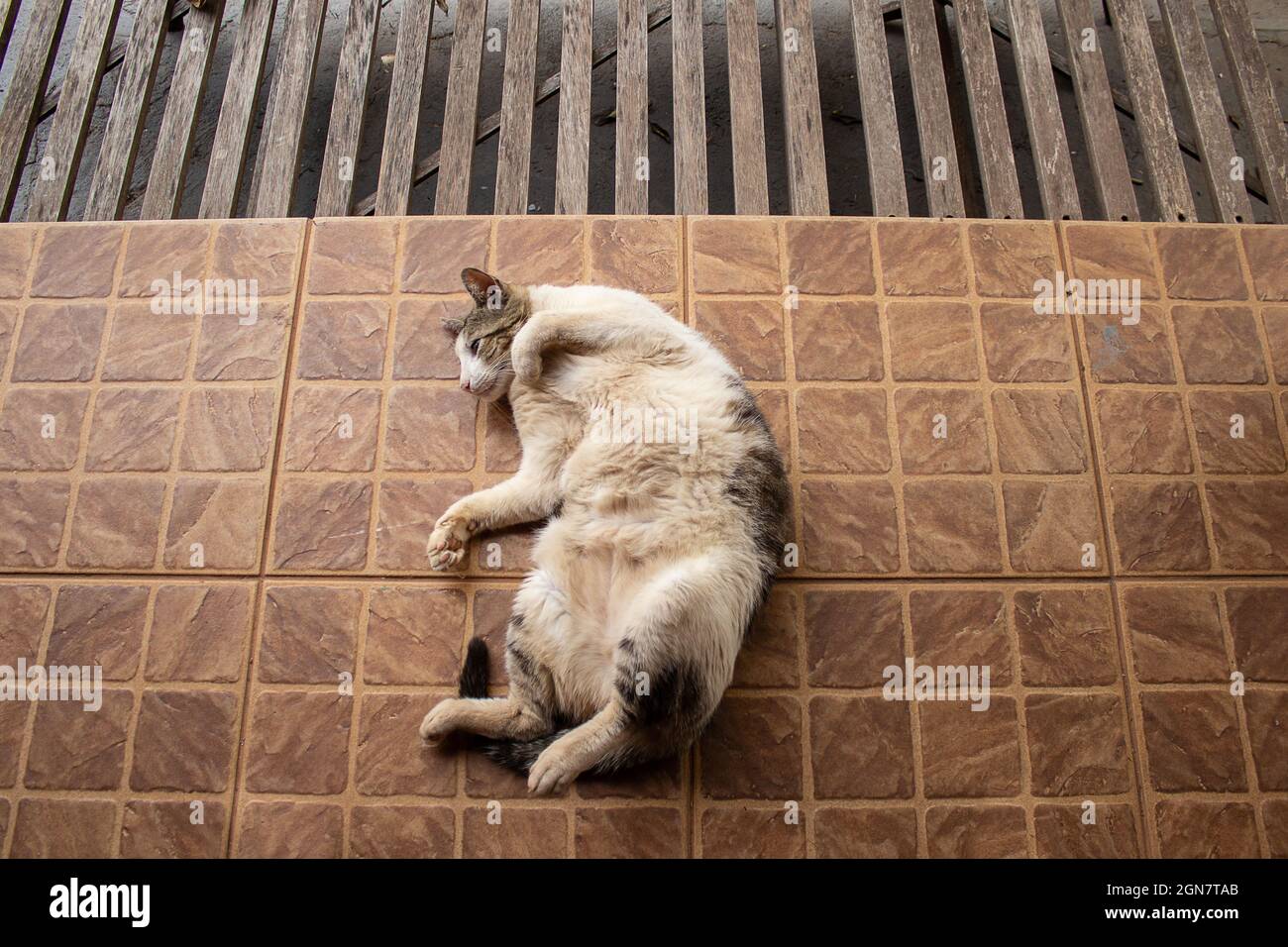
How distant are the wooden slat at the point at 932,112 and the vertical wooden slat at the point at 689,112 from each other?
30.9 inches

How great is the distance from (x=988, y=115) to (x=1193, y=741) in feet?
7.09

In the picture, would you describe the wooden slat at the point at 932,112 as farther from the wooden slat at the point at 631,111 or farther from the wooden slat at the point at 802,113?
the wooden slat at the point at 631,111

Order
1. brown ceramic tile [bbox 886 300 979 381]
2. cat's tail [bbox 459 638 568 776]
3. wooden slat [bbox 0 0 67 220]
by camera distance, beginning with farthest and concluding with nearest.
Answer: wooden slat [bbox 0 0 67 220]
brown ceramic tile [bbox 886 300 979 381]
cat's tail [bbox 459 638 568 776]

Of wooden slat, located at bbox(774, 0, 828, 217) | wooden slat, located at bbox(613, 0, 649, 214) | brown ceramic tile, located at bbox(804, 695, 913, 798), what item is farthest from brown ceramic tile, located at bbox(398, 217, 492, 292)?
brown ceramic tile, located at bbox(804, 695, 913, 798)

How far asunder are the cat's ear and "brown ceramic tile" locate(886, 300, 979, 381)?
1193 mm

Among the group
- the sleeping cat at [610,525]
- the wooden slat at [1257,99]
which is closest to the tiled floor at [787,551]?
the sleeping cat at [610,525]

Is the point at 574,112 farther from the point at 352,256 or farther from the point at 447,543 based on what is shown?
the point at 447,543

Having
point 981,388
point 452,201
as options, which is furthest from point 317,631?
point 981,388

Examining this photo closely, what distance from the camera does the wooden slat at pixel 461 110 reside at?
112 inches

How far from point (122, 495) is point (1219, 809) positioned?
3.15 m

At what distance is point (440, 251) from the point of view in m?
2.59

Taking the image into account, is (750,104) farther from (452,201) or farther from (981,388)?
(981,388)

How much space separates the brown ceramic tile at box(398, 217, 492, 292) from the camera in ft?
8.41

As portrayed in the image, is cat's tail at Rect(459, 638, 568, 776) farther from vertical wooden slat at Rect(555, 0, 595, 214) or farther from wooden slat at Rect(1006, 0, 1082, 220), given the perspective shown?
wooden slat at Rect(1006, 0, 1082, 220)
